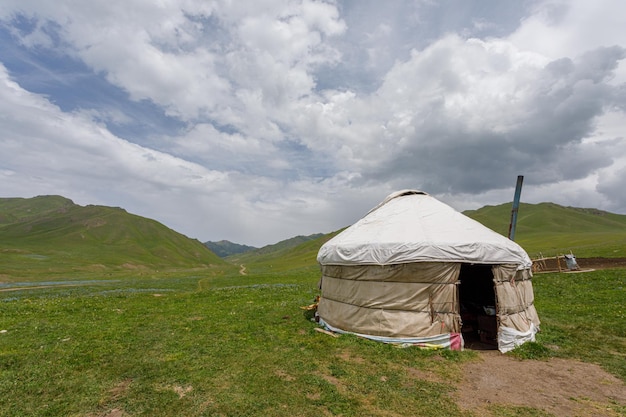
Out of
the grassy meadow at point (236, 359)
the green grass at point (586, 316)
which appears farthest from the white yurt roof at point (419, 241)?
the green grass at point (586, 316)

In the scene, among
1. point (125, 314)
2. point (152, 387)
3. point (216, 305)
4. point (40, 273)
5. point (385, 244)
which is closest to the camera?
point (152, 387)

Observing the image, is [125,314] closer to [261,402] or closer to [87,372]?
[87,372]

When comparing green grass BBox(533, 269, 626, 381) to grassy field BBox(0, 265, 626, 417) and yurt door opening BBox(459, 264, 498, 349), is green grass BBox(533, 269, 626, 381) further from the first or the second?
yurt door opening BBox(459, 264, 498, 349)

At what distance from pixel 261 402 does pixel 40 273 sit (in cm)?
5897

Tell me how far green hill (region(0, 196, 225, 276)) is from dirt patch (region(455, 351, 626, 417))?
60071mm

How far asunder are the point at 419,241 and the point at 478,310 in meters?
4.78

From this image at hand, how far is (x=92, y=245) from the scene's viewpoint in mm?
96062

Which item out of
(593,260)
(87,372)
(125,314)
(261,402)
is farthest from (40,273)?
(593,260)

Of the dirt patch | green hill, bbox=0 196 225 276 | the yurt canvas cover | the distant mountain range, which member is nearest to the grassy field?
the dirt patch

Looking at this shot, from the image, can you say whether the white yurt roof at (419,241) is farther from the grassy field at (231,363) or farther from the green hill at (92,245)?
the green hill at (92,245)

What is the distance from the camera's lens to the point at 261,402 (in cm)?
649

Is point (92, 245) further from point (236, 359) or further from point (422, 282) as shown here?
point (422, 282)

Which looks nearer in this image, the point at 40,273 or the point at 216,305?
the point at 216,305

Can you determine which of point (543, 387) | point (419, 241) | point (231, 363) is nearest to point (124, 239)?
point (231, 363)
